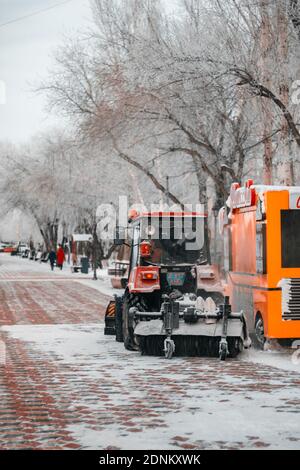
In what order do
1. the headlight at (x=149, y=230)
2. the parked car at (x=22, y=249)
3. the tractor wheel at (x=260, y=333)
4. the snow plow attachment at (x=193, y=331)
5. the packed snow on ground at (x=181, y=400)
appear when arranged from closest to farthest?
the packed snow on ground at (x=181, y=400) < the snow plow attachment at (x=193, y=331) < the tractor wheel at (x=260, y=333) < the headlight at (x=149, y=230) < the parked car at (x=22, y=249)

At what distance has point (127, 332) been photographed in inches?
651

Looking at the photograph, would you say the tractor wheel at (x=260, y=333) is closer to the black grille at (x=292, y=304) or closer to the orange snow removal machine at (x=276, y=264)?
the orange snow removal machine at (x=276, y=264)

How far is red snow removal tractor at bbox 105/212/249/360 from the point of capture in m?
15.2

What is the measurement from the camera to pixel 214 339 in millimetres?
15406

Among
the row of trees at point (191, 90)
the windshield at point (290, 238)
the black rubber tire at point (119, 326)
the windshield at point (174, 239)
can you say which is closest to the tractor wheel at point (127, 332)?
the windshield at point (174, 239)

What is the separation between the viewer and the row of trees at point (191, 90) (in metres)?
25.5

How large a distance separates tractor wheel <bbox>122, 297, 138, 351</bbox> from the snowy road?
0.18 m

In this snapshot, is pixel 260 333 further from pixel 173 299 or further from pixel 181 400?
pixel 181 400

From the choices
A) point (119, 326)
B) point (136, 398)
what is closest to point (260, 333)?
point (119, 326)

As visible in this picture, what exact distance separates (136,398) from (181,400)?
544 millimetres

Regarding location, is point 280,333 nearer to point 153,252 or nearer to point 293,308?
point 293,308

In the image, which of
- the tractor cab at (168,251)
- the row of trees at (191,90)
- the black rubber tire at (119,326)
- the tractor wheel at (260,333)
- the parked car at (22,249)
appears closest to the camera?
the tractor wheel at (260,333)

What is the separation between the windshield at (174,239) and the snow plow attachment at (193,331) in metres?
1.69

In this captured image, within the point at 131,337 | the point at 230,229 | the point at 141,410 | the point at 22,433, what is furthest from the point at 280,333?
the point at 22,433
